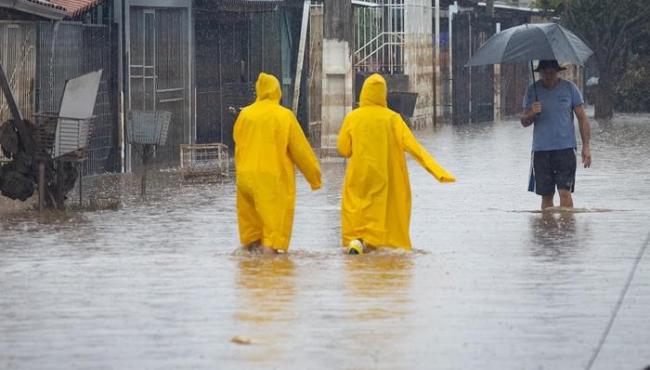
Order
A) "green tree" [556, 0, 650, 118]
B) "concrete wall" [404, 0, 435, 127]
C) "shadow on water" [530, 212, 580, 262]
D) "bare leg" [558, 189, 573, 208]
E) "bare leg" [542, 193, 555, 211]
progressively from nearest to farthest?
"shadow on water" [530, 212, 580, 262] < "bare leg" [558, 189, 573, 208] < "bare leg" [542, 193, 555, 211] < "concrete wall" [404, 0, 435, 127] < "green tree" [556, 0, 650, 118]

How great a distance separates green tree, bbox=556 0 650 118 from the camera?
48.4m

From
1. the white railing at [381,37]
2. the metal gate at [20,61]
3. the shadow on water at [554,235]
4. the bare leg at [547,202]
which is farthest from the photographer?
the white railing at [381,37]

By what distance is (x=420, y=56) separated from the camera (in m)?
44.5

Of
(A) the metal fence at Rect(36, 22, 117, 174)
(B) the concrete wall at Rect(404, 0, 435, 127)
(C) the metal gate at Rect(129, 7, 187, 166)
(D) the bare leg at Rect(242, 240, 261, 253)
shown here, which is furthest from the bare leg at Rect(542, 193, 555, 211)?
(B) the concrete wall at Rect(404, 0, 435, 127)

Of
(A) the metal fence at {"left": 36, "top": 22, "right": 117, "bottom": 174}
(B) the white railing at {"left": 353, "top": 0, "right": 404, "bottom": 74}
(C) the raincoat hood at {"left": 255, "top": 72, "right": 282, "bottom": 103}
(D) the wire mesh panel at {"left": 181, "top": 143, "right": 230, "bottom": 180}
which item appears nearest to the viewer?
(C) the raincoat hood at {"left": 255, "top": 72, "right": 282, "bottom": 103}

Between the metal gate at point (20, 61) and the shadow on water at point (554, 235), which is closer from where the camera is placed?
the shadow on water at point (554, 235)

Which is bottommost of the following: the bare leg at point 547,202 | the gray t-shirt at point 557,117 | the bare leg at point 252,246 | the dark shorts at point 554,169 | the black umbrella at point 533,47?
the bare leg at point 252,246

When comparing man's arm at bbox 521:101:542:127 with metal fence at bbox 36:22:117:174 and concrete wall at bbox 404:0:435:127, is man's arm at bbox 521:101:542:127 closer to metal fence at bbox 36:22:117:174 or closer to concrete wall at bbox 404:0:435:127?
metal fence at bbox 36:22:117:174

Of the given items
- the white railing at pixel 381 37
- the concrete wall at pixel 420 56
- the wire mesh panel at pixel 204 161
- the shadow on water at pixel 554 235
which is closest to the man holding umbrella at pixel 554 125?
the shadow on water at pixel 554 235

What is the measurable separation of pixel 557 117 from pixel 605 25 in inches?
1261

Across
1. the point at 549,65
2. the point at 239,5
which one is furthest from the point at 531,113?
the point at 239,5

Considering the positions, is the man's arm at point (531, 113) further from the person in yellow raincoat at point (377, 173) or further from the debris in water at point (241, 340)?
the debris in water at point (241, 340)

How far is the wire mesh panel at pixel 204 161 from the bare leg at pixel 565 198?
7.16 meters

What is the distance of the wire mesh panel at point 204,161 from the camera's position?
24000 mm
